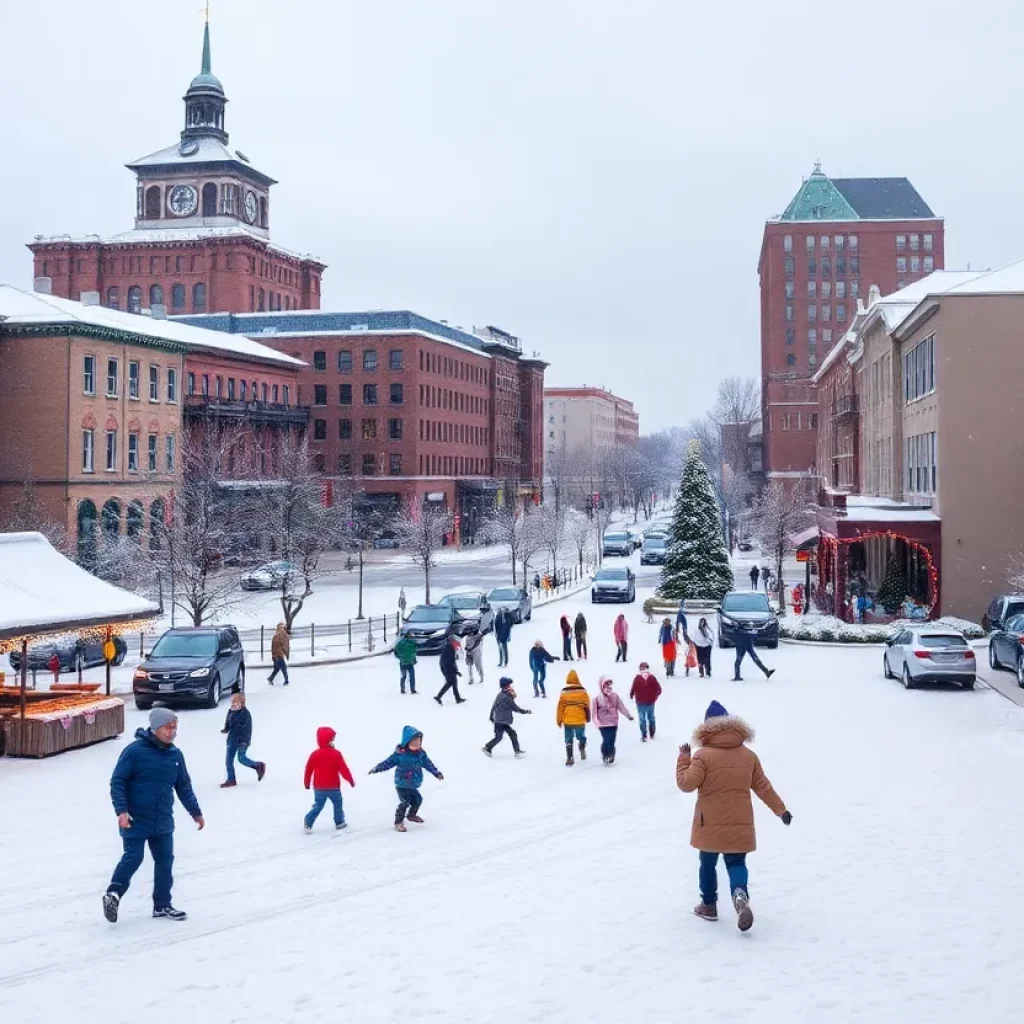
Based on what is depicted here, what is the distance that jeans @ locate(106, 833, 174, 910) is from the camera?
952 centimetres

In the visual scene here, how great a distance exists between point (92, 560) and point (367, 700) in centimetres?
2750

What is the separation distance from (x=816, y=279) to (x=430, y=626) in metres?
88.1

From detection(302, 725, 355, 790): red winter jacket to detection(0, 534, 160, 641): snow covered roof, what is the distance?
25.3 ft

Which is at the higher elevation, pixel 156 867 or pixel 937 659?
pixel 156 867

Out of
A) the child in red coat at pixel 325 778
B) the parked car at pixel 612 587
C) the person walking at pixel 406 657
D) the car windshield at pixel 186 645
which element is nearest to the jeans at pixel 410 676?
the person walking at pixel 406 657

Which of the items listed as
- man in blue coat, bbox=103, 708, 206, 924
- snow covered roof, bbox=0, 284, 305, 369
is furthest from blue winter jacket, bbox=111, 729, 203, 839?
snow covered roof, bbox=0, 284, 305, 369

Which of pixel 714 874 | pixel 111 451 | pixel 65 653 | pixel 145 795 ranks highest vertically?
pixel 111 451

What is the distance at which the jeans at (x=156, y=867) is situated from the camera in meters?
9.52

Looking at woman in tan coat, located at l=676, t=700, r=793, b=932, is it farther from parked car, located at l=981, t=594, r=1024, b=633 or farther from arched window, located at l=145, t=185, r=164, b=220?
arched window, located at l=145, t=185, r=164, b=220

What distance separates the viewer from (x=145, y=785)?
949 centimetres

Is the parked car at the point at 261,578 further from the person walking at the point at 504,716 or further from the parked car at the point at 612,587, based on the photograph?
the person walking at the point at 504,716

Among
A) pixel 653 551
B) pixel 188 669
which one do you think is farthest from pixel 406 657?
pixel 653 551

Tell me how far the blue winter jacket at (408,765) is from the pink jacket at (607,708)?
12.8ft

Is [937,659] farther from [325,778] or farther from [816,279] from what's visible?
[816,279]
